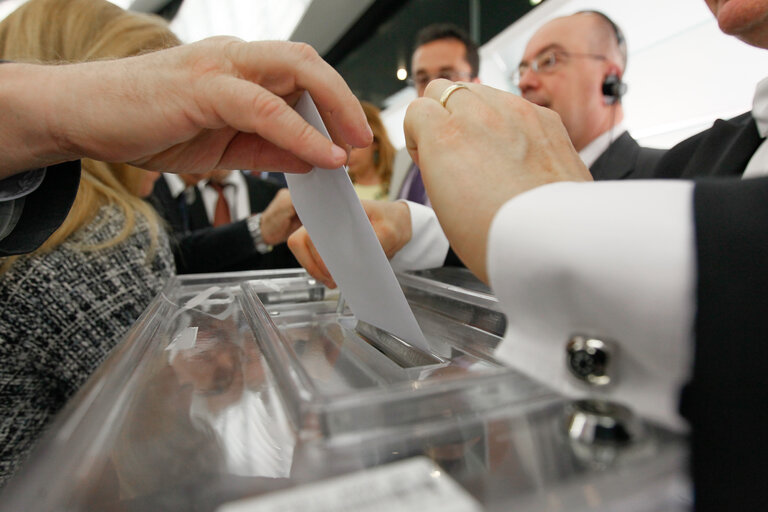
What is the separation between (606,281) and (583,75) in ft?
7.57

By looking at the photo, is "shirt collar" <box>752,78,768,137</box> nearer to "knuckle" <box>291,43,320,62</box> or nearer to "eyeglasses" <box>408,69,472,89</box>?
"knuckle" <box>291,43,320,62</box>

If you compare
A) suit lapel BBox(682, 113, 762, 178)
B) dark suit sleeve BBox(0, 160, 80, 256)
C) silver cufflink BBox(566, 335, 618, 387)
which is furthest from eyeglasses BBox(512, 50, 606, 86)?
silver cufflink BBox(566, 335, 618, 387)

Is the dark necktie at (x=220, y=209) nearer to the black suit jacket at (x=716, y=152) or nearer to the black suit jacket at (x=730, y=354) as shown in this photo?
the black suit jacket at (x=716, y=152)

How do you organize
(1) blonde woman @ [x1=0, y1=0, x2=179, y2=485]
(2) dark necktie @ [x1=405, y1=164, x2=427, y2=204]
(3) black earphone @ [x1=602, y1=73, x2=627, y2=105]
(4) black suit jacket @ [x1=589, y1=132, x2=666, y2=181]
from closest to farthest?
(1) blonde woman @ [x1=0, y1=0, x2=179, y2=485] < (4) black suit jacket @ [x1=589, y1=132, x2=666, y2=181] < (3) black earphone @ [x1=602, y1=73, x2=627, y2=105] < (2) dark necktie @ [x1=405, y1=164, x2=427, y2=204]

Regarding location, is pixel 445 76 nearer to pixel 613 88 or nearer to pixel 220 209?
pixel 613 88

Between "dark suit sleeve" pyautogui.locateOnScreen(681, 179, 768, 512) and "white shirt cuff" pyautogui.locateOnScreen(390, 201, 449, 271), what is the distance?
866 mm

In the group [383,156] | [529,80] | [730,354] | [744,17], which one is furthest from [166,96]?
[383,156]

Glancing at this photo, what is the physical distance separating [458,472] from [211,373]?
1.07 feet

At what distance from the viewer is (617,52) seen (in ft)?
7.54

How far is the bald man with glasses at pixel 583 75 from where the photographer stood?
2.21 metres

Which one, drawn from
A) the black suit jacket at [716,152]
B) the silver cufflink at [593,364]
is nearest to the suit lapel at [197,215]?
the black suit jacket at [716,152]

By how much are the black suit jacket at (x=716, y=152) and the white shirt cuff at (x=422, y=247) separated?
607mm

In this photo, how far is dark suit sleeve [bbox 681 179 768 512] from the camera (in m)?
0.25

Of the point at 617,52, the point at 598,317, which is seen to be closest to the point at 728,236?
the point at 598,317
